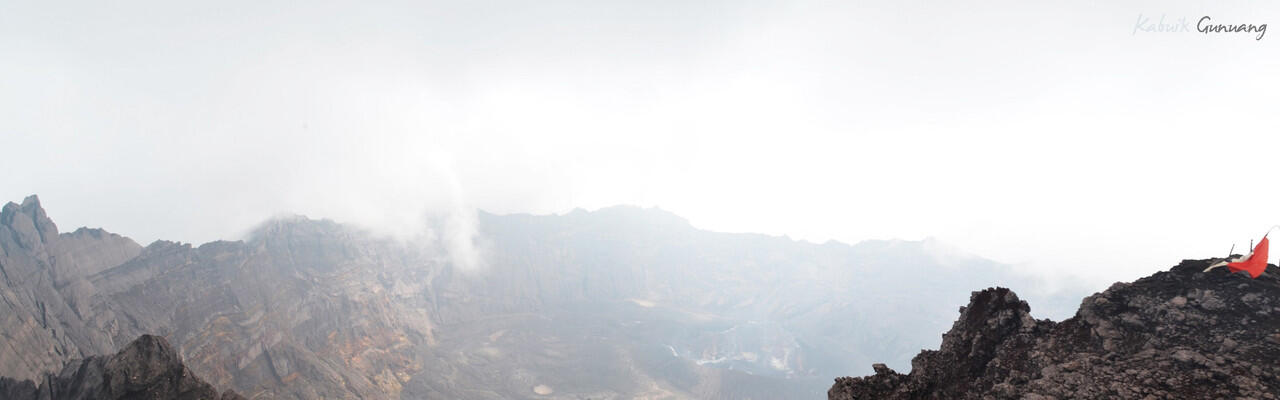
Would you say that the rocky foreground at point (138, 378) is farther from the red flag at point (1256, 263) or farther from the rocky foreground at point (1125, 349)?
the red flag at point (1256, 263)

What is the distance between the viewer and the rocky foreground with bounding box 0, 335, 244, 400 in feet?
166

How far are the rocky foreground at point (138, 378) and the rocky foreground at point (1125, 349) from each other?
67.7 m

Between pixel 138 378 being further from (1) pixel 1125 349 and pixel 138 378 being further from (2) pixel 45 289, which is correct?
(2) pixel 45 289

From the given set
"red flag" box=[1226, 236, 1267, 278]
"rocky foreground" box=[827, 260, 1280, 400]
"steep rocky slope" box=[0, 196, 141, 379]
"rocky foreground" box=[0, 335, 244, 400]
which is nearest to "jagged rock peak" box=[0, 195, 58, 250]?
"steep rocky slope" box=[0, 196, 141, 379]

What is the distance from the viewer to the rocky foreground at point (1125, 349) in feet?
46.2

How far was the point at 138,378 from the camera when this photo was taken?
2014 inches

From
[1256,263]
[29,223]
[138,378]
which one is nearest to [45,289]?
[29,223]

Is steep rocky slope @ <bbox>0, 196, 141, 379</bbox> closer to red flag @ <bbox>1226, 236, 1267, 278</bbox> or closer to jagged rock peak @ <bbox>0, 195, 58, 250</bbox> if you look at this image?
jagged rock peak @ <bbox>0, 195, 58, 250</bbox>

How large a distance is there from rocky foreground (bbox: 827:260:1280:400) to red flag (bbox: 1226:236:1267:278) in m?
0.44

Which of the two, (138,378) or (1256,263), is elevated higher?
(1256,263)

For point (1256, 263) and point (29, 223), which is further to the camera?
point (29, 223)

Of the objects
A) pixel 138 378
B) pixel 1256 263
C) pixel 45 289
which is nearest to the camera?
pixel 1256 263

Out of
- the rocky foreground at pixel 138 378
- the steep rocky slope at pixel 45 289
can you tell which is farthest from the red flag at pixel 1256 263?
the steep rocky slope at pixel 45 289

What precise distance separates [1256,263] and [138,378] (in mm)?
83634
